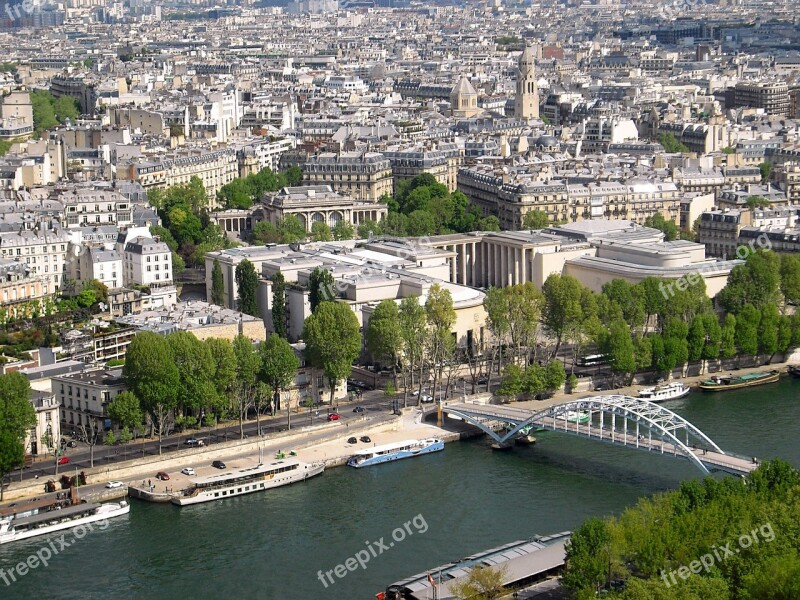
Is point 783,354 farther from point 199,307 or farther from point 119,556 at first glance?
point 119,556

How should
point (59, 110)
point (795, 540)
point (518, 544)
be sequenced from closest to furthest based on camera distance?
point (795, 540) < point (518, 544) < point (59, 110)

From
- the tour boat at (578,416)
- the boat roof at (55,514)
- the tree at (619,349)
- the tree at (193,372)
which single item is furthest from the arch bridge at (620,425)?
the boat roof at (55,514)

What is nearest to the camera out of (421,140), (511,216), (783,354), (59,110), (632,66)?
(783,354)

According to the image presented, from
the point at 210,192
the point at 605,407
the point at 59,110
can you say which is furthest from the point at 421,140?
the point at 605,407

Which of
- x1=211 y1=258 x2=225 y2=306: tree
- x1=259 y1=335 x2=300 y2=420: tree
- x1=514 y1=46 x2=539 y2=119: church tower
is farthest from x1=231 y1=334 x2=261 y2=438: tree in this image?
x1=514 y1=46 x2=539 y2=119: church tower

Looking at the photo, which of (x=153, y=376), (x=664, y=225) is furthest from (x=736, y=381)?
(x=153, y=376)

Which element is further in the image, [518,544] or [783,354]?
[783,354]
